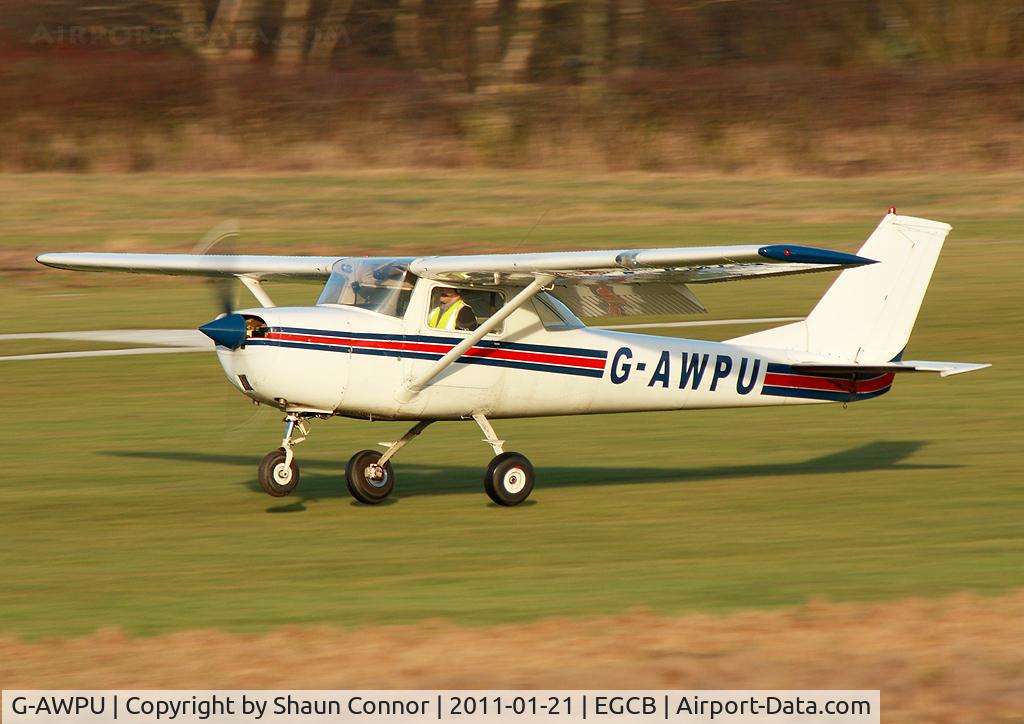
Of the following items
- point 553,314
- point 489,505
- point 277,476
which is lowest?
point 489,505

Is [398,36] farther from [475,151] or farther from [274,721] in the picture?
[274,721]

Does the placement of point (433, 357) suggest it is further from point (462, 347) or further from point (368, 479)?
point (368, 479)

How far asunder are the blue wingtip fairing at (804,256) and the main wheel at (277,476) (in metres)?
4.82

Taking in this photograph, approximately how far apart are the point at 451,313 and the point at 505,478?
1.47 m

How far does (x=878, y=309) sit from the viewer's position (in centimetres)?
1427

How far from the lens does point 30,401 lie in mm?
19656

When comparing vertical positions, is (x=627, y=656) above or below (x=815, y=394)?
below

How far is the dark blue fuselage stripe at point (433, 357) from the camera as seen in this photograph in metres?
11.9

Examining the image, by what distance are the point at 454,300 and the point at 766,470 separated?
4019 millimetres

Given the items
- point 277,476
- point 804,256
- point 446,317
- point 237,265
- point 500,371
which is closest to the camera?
point 804,256

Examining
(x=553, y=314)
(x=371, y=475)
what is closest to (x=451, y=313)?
(x=553, y=314)

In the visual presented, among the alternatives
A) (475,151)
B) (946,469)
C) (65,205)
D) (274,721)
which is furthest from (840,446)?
(475,151)

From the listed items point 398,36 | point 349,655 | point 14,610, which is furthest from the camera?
point 398,36

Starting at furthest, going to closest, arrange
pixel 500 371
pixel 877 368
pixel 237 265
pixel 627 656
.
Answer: pixel 877 368 < pixel 237 265 < pixel 500 371 < pixel 627 656
